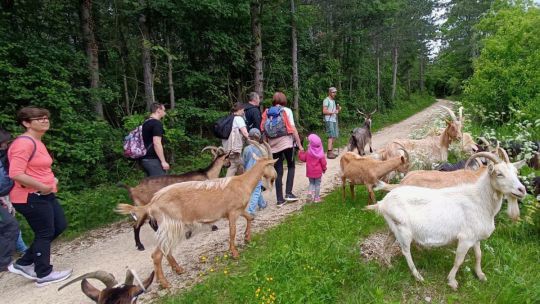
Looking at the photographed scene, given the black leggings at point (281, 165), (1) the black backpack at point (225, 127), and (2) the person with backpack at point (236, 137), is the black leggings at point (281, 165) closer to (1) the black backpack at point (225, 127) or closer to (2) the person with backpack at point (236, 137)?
(2) the person with backpack at point (236, 137)

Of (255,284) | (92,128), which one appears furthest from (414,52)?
(255,284)

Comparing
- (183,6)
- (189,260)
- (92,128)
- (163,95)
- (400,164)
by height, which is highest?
(183,6)

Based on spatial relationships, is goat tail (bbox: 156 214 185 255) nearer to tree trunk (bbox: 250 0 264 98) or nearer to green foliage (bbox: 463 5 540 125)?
tree trunk (bbox: 250 0 264 98)

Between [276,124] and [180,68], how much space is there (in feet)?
23.9

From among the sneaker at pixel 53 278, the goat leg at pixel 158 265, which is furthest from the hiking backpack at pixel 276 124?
the sneaker at pixel 53 278

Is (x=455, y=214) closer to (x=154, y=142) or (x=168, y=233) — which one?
(x=168, y=233)

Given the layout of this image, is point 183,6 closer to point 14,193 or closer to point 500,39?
point 14,193

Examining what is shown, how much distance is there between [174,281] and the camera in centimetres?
430

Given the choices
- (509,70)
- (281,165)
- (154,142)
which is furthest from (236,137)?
(509,70)

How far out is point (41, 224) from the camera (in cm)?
414

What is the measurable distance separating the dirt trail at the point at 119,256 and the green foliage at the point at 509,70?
9372 mm

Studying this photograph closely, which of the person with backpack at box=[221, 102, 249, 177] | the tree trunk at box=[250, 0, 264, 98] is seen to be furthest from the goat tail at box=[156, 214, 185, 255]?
the tree trunk at box=[250, 0, 264, 98]

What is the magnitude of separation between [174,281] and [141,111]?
359 inches

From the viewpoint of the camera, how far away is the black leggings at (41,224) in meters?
4.04
